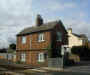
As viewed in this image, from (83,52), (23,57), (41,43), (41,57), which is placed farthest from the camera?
(83,52)

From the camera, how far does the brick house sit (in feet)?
81.0

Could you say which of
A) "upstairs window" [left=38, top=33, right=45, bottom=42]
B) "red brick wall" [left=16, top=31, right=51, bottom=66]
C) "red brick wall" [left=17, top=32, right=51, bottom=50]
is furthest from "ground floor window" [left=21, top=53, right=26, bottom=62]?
"upstairs window" [left=38, top=33, right=45, bottom=42]

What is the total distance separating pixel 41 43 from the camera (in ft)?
85.6

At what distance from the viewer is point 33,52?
27.2 m

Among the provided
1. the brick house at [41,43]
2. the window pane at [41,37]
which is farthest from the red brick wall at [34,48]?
the window pane at [41,37]

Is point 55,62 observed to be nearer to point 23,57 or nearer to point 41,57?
point 41,57

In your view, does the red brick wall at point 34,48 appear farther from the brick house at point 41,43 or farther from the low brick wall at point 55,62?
the low brick wall at point 55,62

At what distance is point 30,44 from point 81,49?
17715 millimetres

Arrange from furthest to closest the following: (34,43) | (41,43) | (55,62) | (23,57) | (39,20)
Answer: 1. (39,20)
2. (23,57)
3. (34,43)
4. (41,43)
5. (55,62)

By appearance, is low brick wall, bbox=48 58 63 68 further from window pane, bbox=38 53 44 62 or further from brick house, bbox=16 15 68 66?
window pane, bbox=38 53 44 62

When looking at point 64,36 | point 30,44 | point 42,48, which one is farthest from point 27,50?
point 64,36

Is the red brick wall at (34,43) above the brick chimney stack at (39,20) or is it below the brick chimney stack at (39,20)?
below

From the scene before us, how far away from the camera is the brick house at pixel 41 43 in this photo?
24688 mm

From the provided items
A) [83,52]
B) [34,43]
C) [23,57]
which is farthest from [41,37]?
[83,52]
